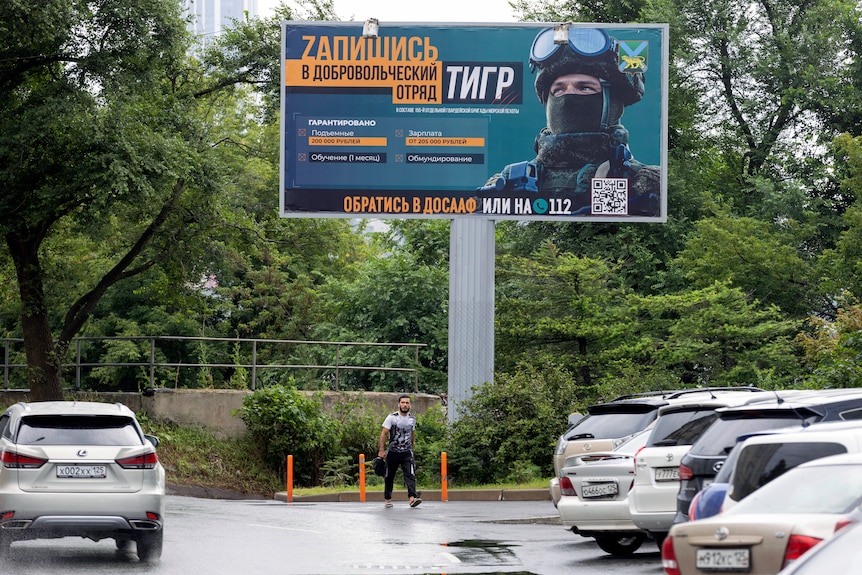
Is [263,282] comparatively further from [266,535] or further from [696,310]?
[266,535]

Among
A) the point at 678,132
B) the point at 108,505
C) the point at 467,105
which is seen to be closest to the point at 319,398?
the point at 467,105

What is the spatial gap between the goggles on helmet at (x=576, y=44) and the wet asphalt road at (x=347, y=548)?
31.9 ft

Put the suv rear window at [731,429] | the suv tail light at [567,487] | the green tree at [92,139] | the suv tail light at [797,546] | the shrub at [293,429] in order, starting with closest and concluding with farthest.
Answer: the suv tail light at [797,546]
the suv rear window at [731,429]
the suv tail light at [567,487]
the green tree at [92,139]
the shrub at [293,429]

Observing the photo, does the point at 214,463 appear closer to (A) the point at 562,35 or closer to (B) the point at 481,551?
(A) the point at 562,35

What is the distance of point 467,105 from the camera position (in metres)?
25.1

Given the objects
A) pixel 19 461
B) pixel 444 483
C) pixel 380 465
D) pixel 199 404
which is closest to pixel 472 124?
pixel 444 483

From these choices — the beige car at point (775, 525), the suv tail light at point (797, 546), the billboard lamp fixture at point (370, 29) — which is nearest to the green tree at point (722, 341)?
the billboard lamp fixture at point (370, 29)

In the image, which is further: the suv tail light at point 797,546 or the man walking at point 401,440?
the man walking at point 401,440

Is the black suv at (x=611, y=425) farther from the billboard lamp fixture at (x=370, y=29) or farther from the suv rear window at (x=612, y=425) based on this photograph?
the billboard lamp fixture at (x=370, y=29)

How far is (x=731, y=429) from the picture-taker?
10.5 meters

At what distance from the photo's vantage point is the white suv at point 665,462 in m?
12.5

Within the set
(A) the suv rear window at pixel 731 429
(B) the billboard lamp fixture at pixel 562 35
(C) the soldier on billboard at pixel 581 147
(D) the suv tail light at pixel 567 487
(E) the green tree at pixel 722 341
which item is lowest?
(D) the suv tail light at pixel 567 487

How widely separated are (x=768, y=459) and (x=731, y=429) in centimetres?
192

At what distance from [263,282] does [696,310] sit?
63.8 ft
